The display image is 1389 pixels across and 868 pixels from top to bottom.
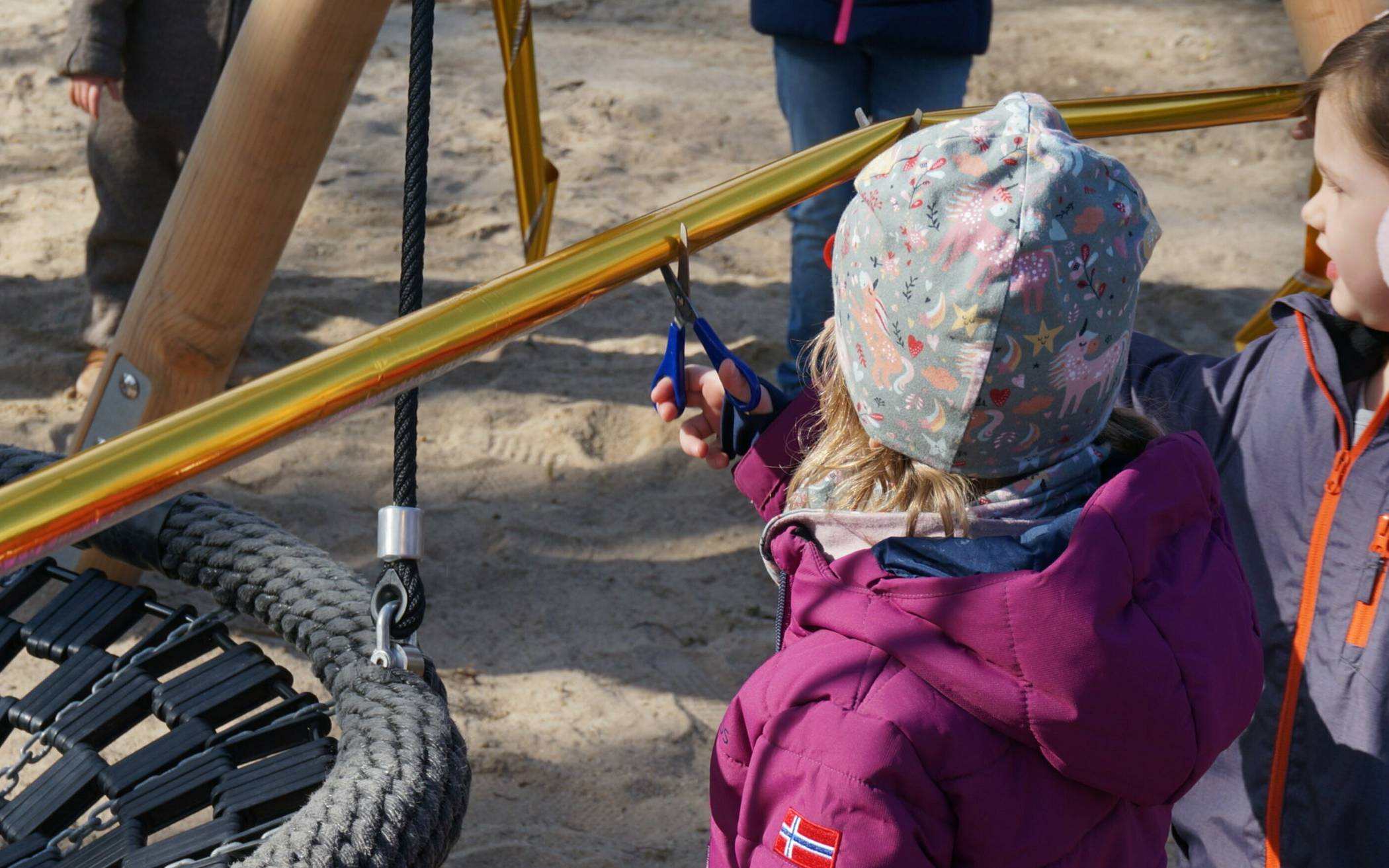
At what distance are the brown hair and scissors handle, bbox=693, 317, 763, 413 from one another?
61 centimetres

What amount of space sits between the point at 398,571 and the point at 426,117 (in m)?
0.41

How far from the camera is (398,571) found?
1077 mm

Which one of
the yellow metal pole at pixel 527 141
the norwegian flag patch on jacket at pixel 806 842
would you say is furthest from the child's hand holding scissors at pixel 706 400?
the yellow metal pole at pixel 527 141

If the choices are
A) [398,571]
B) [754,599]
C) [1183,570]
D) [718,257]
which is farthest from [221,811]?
[718,257]

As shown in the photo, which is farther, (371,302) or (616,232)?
(371,302)

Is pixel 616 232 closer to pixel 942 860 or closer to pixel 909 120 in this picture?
pixel 909 120

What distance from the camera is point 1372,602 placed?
1.22 m

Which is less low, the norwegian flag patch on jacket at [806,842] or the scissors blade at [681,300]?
the scissors blade at [681,300]

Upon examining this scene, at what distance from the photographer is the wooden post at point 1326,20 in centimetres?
164

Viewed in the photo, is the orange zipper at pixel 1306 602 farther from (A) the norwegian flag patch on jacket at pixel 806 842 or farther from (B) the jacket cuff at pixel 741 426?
(A) the norwegian flag patch on jacket at pixel 806 842

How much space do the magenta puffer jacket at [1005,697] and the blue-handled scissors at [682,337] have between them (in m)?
0.22

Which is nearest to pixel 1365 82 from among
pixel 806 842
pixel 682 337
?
pixel 682 337

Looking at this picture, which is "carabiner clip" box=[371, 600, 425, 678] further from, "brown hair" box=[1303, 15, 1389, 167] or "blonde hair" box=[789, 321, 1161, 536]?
"brown hair" box=[1303, 15, 1389, 167]

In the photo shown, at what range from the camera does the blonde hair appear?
3.07ft
